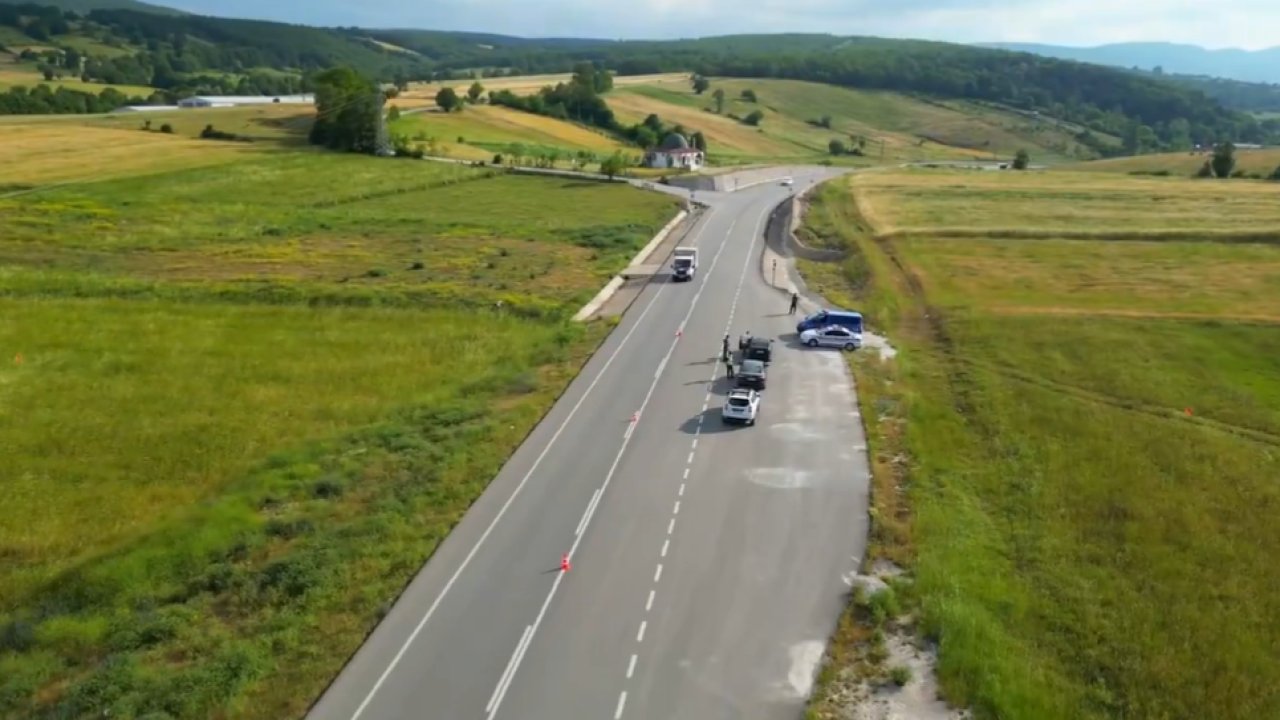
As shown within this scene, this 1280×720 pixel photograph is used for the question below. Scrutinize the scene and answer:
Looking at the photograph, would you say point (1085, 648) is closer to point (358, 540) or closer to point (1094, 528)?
point (1094, 528)

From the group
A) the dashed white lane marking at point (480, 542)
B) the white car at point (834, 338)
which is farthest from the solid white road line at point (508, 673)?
Answer: the white car at point (834, 338)

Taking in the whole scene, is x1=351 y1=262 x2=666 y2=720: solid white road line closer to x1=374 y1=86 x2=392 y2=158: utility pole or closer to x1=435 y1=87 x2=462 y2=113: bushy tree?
x1=374 y1=86 x2=392 y2=158: utility pole

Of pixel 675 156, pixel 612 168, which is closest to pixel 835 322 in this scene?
pixel 612 168

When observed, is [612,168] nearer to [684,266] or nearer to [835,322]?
[684,266]

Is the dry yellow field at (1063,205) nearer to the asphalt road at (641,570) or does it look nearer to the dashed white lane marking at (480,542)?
the dashed white lane marking at (480,542)

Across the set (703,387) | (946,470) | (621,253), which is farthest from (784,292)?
(946,470)
